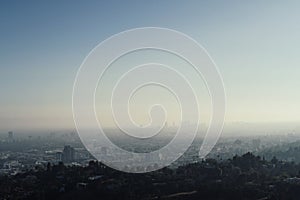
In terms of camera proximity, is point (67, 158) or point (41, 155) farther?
point (41, 155)

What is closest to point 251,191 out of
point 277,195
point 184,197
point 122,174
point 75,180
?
point 277,195

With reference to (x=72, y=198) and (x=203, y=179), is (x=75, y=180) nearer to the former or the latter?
(x=72, y=198)

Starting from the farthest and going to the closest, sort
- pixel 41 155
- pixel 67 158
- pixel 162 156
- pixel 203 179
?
1. pixel 41 155
2. pixel 67 158
3. pixel 162 156
4. pixel 203 179

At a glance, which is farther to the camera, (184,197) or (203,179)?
(203,179)

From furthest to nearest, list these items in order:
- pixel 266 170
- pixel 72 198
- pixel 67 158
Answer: pixel 67 158 → pixel 266 170 → pixel 72 198

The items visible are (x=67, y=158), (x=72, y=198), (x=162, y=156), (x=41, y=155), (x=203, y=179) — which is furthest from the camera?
(x=41, y=155)

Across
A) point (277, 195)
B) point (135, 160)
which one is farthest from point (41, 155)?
point (277, 195)

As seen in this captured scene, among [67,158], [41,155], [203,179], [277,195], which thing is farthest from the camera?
[41,155]

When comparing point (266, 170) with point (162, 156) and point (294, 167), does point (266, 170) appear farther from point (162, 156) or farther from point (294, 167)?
point (162, 156)
